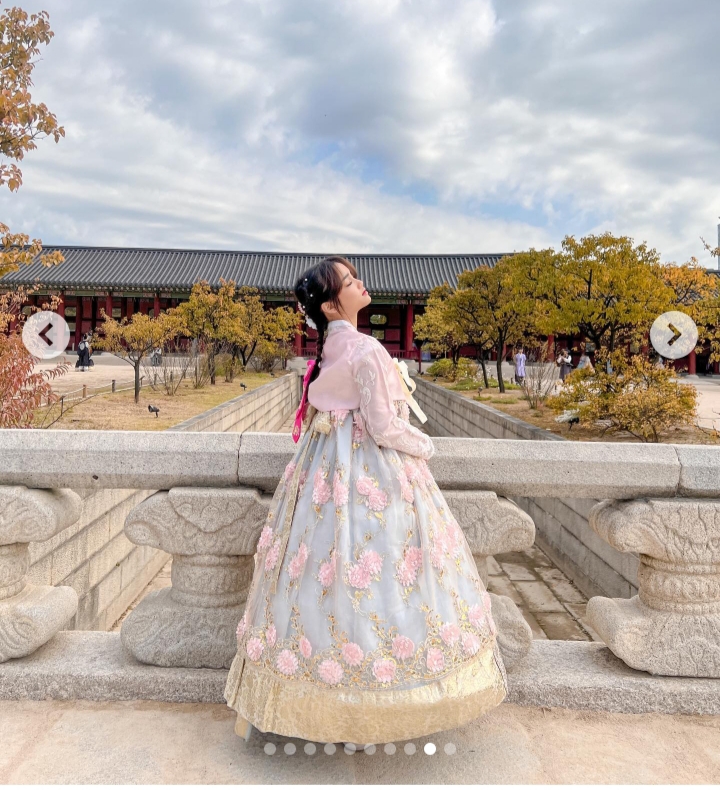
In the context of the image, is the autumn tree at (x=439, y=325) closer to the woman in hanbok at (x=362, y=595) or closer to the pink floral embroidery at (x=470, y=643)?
the woman in hanbok at (x=362, y=595)

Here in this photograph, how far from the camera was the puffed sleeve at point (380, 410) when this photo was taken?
1.99 meters

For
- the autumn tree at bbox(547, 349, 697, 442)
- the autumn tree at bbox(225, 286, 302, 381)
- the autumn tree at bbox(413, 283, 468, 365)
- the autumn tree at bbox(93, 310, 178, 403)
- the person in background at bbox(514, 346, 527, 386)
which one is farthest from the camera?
the autumn tree at bbox(225, 286, 302, 381)

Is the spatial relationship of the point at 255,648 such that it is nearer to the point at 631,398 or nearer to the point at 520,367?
the point at 631,398

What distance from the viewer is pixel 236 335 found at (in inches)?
A: 722

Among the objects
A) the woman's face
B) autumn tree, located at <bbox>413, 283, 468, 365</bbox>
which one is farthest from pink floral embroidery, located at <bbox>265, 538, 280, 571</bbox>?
autumn tree, located at <bbox>413, 283, 468, 365</bbox>

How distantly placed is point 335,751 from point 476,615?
665 mm

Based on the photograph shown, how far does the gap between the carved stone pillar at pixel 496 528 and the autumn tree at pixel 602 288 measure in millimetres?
8292

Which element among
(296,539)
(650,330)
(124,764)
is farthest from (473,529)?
(650,330)

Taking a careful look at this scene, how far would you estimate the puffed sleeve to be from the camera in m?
1.99

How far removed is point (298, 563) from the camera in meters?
1.93

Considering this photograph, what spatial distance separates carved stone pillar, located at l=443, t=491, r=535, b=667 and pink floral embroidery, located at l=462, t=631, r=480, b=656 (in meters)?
0.45

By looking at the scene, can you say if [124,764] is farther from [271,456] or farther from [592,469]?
[592,469]

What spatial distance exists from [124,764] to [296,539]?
91cm

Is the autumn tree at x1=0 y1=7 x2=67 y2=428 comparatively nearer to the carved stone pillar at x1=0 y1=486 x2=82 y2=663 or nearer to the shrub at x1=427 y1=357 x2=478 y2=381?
the carved stone pillar at x1=0 y1=486 x2=82 y2=663
